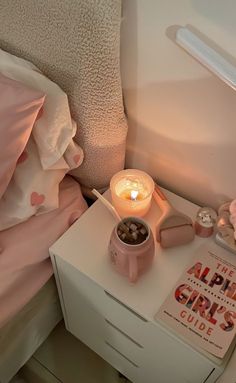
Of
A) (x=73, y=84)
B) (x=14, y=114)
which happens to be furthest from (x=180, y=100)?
(x=14, y=114)

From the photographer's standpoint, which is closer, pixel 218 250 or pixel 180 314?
pixel 180 314

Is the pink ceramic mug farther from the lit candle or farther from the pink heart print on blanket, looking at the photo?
the pink heart print on blanket

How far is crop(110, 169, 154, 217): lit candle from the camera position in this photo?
863 millimetres

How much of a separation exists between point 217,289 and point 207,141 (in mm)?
330

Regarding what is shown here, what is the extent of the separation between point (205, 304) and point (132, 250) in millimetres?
196

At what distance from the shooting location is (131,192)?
899mm

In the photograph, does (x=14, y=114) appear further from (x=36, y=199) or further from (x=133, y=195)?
(x=133, y=195)

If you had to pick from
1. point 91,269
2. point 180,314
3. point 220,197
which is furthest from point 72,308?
point 220,197

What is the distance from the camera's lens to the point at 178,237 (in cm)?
83

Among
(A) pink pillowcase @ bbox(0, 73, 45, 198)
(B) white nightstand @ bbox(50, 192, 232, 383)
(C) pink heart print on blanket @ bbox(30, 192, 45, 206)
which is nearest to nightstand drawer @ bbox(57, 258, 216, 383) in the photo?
(B) white nightstand @ bbox(50, 192, 232, 383)

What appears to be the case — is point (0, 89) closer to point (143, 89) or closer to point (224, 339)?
point (143, 89)

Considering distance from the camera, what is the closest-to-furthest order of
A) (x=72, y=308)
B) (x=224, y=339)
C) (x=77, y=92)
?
(x=224, y=339), (x=77, y=92), (x=72, y=308)

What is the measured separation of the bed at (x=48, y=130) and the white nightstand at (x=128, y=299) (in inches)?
2.8

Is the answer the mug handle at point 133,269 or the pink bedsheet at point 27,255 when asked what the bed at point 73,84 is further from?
the mug handle at point 133,269
